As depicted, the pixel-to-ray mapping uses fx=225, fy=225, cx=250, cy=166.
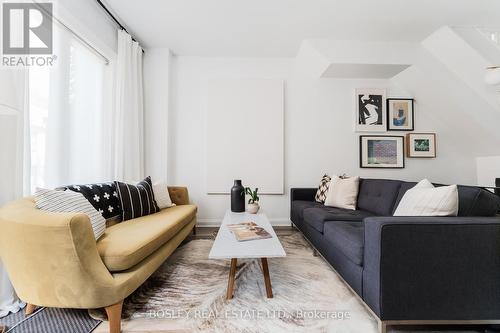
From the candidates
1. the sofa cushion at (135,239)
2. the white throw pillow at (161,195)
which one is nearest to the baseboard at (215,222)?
the white throw pillow at (161,195)

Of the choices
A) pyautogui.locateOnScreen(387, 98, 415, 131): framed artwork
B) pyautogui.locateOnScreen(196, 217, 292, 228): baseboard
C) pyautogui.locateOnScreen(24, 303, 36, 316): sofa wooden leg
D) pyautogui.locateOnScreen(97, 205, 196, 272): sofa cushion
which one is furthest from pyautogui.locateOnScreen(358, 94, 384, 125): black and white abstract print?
pyautogui.locateOnScreen(24, 303, 36, 316): sofa wooden leg

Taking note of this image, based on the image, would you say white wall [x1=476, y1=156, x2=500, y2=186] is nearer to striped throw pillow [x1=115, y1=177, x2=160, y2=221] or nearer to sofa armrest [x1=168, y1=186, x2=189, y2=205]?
sofa armrest [x1=168, y1=186, x2=189, y2=205]

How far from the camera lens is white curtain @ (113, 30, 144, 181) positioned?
109 inches

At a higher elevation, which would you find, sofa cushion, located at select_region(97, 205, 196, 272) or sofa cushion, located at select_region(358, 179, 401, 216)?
sofa cushion, located at select_region(358, 179, 401, 216)

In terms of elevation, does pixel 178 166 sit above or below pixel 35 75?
below

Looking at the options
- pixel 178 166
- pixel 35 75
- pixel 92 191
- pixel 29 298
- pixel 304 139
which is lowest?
pixel 29 298

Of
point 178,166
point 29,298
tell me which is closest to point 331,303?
point 29,298

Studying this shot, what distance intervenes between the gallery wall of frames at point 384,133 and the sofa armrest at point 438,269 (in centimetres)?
251

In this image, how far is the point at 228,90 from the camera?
11.7 ft

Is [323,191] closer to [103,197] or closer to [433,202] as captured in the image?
[433,202]

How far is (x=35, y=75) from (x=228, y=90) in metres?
2.28

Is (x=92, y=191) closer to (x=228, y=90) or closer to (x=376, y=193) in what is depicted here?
(x=228, y=90)

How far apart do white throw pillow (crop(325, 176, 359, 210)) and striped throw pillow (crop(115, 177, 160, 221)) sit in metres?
2.12

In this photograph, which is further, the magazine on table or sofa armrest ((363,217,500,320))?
the magazine on table
